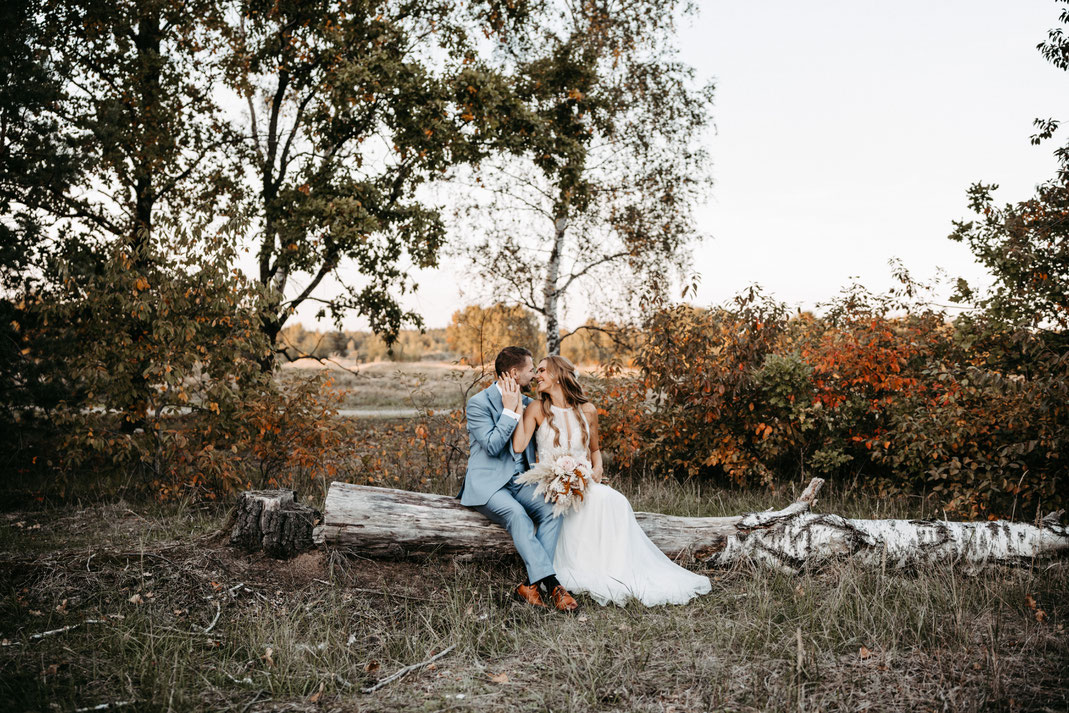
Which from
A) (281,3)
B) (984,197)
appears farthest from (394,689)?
(281,3)

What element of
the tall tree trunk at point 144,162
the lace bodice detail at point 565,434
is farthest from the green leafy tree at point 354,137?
the lace bodice detail at point 565,434

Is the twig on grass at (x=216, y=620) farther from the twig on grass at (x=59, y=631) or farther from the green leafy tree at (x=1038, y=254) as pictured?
the green leafy tree at (x=1038, y=254)

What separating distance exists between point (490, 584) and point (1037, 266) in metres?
5.47

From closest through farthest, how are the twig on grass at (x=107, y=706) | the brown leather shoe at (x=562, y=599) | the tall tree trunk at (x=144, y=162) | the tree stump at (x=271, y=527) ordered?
1. the twig on grass at (x=107, y=706)
2. the brown leather shoe at (x=562, y=599)
3. the tree stump at (x=271, y=527)
4. the tall tree trunk at (x=144, y=162)

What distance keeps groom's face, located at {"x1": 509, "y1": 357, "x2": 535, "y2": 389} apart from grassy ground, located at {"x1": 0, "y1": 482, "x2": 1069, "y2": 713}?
54.0 inches

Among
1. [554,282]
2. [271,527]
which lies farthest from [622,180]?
[271,527]

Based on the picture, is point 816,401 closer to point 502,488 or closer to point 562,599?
point 502,488

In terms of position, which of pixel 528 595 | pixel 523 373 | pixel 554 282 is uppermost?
pixel 554 282

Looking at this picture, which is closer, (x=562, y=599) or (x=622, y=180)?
(x=562, y=599)

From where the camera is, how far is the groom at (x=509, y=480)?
4.96 m

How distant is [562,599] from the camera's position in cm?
475

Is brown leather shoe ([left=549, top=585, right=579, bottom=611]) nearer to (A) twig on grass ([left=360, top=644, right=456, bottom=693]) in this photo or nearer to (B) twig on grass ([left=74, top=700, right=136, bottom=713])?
(A) twig on grass ([left=360, top=644, right=456, bottom=693])

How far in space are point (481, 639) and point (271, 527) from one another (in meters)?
2.04

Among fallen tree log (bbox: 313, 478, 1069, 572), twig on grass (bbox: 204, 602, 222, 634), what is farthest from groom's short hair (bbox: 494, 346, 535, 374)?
twig on grass (bbox: 204, 602, 222, 634)
